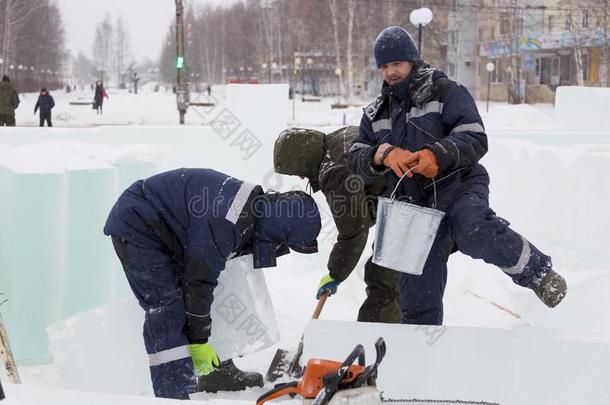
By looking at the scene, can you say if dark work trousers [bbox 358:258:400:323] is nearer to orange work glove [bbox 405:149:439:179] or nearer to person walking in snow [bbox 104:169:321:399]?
person walking in snow [bbox 104:169:321:399]

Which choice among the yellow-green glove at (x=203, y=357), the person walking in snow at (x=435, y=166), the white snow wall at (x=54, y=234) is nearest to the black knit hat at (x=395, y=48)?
the person walking in snow at (x=435, y=166)

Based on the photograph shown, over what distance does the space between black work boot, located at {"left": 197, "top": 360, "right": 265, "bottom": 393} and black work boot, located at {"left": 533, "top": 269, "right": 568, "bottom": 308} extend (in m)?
1.39

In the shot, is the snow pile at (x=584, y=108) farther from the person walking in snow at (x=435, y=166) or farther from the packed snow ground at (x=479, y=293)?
the person walking in snow at (x=435, y=166)

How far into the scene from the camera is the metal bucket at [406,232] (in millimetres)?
2764

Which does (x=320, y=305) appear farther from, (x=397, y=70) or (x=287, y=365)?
(x=397, y=70)

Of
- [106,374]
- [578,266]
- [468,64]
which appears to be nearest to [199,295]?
[106,374]

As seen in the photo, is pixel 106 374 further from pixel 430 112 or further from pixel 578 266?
pixel 578 266

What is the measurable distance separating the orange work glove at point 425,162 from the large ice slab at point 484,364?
1.84 feet

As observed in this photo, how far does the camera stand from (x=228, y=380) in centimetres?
347

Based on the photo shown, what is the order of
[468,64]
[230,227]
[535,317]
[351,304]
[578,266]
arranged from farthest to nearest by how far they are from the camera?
[468,64], [351,304], [578,266], [535,317], [230,227]

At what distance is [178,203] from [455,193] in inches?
43.0

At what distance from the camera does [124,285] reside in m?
4.45

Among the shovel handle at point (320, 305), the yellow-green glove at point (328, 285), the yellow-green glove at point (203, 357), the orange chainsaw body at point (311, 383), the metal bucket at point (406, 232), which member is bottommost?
the yellow-green glove at point (203, 357)

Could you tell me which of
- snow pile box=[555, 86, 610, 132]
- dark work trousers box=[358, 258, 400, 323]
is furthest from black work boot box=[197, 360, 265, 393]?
snow pile box=[555, 86, 610, 132]
